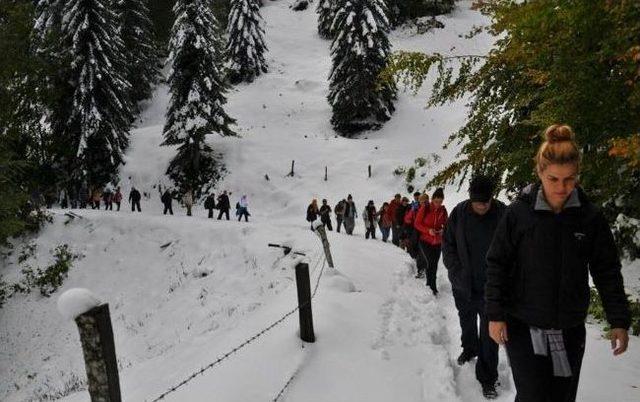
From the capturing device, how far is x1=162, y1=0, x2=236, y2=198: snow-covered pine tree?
2934cm

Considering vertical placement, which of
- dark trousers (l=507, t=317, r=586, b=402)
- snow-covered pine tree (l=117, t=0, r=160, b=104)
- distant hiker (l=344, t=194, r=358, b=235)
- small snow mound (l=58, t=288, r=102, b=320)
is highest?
snow-covered pine tree (l=117, t=0, r=160, b=104)

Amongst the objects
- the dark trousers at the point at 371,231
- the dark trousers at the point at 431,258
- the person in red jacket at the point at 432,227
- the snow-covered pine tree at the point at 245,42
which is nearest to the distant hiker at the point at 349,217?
the dark trousers at the point at 371,231

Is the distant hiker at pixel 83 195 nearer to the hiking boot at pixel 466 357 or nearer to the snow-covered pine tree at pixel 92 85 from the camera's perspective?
the snow-covered pine tree at pixel 92 85

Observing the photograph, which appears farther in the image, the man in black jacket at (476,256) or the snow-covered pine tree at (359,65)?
the snow-covered pine tree at (359,65)

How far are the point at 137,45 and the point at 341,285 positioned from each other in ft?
119

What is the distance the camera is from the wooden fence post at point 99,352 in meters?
3.46

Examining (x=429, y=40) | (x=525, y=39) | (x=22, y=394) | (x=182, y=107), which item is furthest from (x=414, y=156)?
(x=525, y=39)

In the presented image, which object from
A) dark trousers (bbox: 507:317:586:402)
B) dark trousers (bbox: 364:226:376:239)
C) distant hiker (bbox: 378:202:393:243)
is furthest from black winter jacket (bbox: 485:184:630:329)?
dark trousers (bbox: 364:226:376:239)

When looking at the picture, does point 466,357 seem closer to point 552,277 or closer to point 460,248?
point 460,248

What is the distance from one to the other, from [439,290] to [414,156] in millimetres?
22954

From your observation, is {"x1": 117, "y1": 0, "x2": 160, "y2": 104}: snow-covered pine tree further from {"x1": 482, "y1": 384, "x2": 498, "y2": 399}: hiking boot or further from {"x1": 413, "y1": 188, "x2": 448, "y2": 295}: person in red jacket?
{"x1": 482, "y1": 384, "x2": 498, "y2": 399}: hiking boot

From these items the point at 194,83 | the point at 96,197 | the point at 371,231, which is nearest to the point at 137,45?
the point at 194,83

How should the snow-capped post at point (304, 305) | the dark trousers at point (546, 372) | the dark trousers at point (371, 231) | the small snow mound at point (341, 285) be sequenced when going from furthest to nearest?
the dark trousers at point (371, 231)
the small snow mound at point (341, 285)
the snow-capped post at point (304, 305)
the dark trousers at point (546, 372)

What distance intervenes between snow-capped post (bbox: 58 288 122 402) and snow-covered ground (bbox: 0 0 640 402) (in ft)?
4.90
